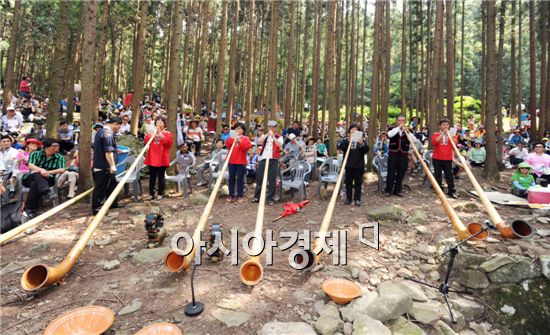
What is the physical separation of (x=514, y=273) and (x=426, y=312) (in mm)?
1570

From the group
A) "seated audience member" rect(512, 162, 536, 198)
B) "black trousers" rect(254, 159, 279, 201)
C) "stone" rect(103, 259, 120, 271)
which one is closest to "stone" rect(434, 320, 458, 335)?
"stone" rect(103, 259, 120, 271)

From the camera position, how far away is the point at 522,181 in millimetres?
7523

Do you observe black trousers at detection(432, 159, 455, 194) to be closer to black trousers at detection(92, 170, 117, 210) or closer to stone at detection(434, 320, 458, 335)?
stone at detection(434, 320, 458, 335)

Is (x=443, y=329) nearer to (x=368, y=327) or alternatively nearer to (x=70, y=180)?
(x=368, y=327)

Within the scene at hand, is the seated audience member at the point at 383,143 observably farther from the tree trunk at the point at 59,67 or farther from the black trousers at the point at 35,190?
the tree trunk at the point at 59,67

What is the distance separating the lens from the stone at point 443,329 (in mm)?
3270

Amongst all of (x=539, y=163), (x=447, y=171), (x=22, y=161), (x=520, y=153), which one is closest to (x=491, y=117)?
(x=539, y=163)

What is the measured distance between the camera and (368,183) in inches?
360

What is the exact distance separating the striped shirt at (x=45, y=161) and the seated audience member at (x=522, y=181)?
10.1 meters

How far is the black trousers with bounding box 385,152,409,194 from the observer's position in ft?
24.5

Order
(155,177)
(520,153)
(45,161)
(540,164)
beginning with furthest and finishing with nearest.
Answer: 1. (520,153)
2. (540,164)
3. (155,177)
4. (45,161)

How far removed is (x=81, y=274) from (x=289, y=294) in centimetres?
261

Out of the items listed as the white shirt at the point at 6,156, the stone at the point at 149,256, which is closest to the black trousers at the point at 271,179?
the stone at the point at 149,256

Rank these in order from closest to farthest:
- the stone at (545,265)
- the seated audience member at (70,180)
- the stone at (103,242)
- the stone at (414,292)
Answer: the stone at (414,292)
the stone at (545,265)
the stone at (103,242)
the seated audience member at (70,180)
